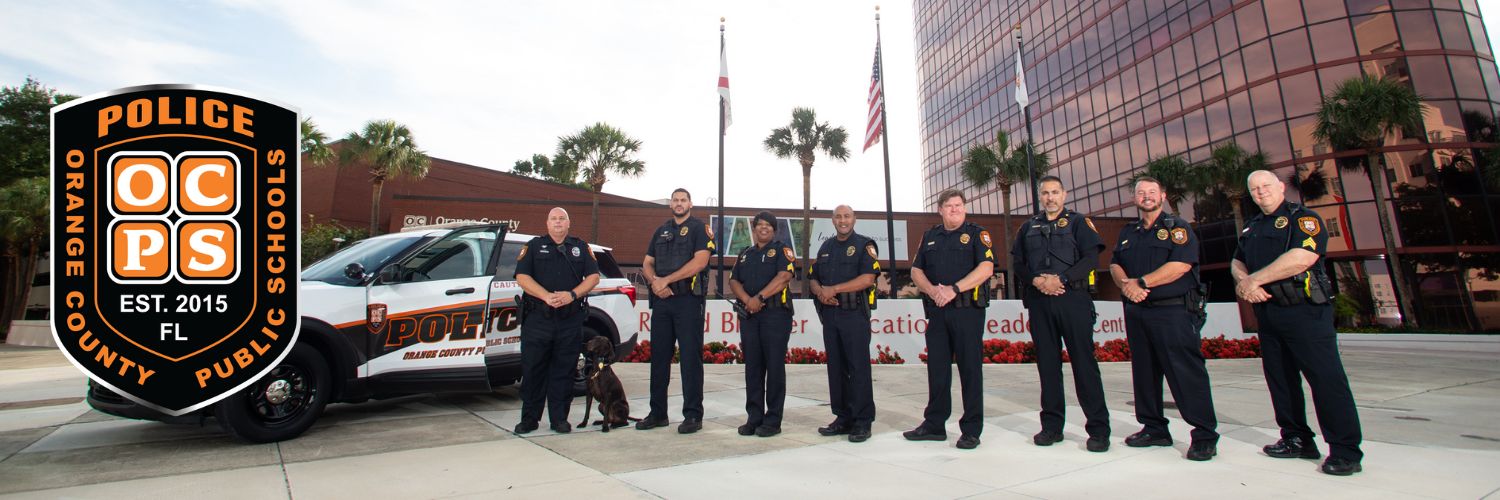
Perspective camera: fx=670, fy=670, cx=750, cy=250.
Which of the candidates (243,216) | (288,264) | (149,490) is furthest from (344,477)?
(243,216)

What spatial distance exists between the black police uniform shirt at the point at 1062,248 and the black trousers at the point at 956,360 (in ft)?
1.67

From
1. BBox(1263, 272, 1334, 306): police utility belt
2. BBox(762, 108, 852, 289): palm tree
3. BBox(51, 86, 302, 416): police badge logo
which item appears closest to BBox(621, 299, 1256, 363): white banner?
BBox(1263, 272, 1334, 306): police utility belt

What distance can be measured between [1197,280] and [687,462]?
11.2ft

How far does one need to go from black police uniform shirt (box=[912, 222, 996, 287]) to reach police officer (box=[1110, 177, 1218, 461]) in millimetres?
889

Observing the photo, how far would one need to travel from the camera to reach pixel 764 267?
17.3 feet

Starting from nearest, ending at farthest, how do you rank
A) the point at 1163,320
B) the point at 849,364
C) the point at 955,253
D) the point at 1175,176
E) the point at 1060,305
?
the point at 1163,320 → the point at 1060,305 → the point at 955,253 → the point at 849,364 → the point at 1175,176

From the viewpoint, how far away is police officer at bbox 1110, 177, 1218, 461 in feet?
13.5

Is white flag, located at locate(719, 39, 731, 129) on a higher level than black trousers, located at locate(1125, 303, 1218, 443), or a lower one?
higher

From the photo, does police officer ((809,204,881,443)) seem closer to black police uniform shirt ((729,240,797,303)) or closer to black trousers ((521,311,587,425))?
black police uniform shirt ((729,240,797,303))

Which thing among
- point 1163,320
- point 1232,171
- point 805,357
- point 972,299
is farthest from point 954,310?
point 1232,171

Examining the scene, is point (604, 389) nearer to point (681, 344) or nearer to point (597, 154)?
point (681, 344)

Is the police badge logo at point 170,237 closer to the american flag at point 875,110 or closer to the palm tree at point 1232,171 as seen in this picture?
the american flag at point 875,110

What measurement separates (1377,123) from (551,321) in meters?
29.8

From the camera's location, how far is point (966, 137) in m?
47.6
